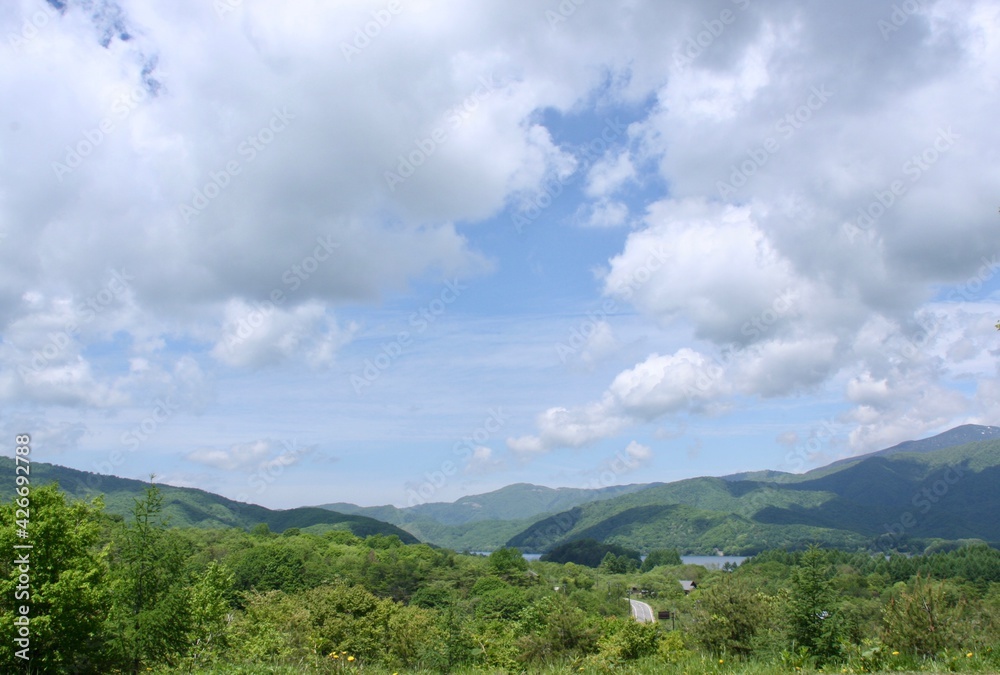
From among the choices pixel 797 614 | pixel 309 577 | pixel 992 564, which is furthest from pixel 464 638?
pixel 992 564

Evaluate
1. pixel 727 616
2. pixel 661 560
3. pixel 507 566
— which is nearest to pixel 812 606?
pixel 727 616

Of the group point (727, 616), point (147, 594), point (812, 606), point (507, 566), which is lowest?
point (507, 566)

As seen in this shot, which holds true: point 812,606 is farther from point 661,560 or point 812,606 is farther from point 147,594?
point 661,560

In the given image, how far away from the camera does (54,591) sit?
16.9m

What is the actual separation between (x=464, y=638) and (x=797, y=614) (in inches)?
687

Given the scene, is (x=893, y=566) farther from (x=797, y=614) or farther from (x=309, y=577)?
(x=797, y=614)

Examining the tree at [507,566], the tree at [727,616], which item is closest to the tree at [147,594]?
the tree at [727,616]

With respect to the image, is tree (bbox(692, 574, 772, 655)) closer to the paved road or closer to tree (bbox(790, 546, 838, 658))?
tree (bbox(790, 546, 838, 658))

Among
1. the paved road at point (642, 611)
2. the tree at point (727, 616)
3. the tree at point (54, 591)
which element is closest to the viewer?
the tree at point (54, 591)

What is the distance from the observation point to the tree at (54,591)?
53.2ft

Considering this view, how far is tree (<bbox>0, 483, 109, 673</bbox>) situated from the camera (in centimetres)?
1622

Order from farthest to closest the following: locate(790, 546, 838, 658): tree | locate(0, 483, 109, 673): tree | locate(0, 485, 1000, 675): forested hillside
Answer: locate(790, 546, 838, 658): tree, locate(0, 483, 109, 673): tree, locate(0, 485, 1000, 675): forested hillside

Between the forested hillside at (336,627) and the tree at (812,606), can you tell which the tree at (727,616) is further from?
the tree at (812,606)

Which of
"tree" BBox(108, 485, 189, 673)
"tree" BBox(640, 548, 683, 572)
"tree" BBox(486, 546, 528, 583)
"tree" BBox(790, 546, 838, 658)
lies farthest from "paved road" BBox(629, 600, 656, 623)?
"tree" BBox(108, 485, 189, 673)
